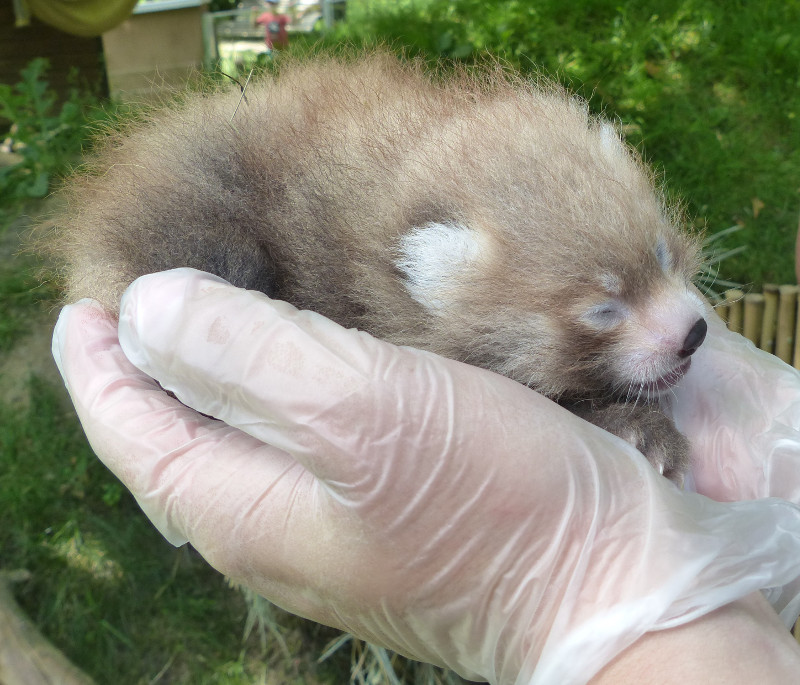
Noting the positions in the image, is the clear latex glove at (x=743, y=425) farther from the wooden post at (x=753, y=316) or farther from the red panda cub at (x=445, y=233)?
the wooden post at (x=753, y=316)

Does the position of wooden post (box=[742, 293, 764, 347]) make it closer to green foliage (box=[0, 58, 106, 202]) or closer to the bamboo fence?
the bamboo fence

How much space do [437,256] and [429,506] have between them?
2.02 ft

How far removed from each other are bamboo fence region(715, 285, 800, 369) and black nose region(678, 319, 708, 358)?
2.13 metres

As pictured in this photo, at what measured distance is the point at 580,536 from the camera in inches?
62.5

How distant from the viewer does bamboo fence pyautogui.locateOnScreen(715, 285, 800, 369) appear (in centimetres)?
371

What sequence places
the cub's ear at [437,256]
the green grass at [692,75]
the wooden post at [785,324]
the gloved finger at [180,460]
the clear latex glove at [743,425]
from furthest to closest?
the green grass at [692,75] → the wooden post at [785,324] → the clear latex glove at [743,425] → the cub's ear at [437,256] → the gloved finger at [180,460]

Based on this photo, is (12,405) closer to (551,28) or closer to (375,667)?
(375,667)

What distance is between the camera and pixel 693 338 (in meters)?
1.75

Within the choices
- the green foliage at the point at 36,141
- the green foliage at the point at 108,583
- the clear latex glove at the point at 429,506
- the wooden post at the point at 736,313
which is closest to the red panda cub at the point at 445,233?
the clear latex glove at the point at 429,506

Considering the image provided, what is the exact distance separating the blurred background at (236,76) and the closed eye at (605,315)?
1.77m

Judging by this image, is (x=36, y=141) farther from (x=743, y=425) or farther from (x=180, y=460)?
(x=743, y=425)

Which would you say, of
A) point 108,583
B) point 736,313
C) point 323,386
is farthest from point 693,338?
point 108,583

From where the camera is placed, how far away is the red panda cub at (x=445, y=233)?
1.74m

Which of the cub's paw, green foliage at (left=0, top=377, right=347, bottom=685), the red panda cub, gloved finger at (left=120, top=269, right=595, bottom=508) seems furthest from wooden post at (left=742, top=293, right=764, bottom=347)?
green foliage at (left=0, top=377, right=347, bottom=685)
